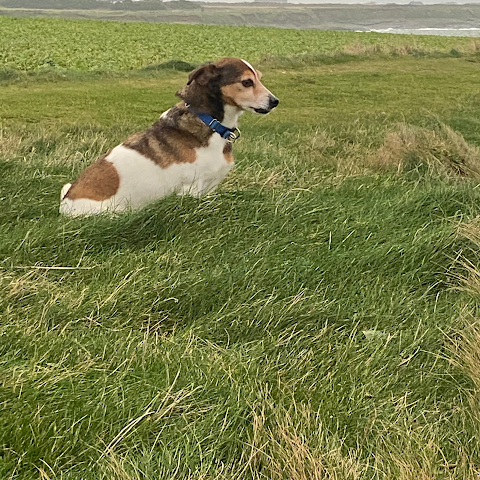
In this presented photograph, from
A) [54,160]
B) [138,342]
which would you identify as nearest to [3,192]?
[54,160]

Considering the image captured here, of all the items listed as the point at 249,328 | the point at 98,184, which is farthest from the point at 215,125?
the point at 249,328

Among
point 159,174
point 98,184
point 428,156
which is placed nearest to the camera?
point 98,184

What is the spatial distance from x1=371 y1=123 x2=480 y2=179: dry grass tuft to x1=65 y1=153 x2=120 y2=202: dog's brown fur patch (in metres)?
2.51

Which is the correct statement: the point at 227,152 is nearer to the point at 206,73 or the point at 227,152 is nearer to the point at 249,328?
the point at 206,73

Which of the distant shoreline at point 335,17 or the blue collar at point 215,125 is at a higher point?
the blue collar at point 215,125

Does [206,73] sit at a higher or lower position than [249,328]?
higher

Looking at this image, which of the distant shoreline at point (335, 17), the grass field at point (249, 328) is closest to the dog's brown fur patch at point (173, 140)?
the grass field at point (249, 328)

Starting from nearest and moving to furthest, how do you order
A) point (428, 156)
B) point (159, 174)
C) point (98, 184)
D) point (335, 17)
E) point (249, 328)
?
point (249, 328) < point (98, 184) < point (159, 174) < point (428, 156) < point (335, 17)

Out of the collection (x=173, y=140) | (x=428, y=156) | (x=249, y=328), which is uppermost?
(x=173, y=140)

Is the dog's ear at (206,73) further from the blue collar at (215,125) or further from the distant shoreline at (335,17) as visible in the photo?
the distant shoreline at (335,17)

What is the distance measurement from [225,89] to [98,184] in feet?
3.92

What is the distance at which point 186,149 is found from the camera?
4258 mm

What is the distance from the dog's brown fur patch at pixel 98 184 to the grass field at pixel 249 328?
0.26 metres

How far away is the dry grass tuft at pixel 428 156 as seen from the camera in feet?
17.5
